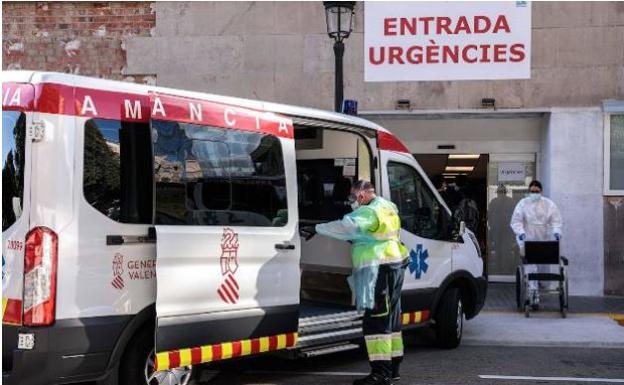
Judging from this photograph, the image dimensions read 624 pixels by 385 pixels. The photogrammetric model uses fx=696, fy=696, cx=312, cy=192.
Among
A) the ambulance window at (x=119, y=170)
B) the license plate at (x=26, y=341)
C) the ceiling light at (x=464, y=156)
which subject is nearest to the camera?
the license plate at (x=26, y=341)

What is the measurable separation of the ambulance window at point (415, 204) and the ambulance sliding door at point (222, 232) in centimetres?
157

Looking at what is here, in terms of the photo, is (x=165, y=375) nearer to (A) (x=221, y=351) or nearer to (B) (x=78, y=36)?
(A) (x=221, y=351)

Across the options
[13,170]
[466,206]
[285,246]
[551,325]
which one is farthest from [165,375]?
[466,206]

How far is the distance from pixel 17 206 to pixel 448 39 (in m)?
8.66

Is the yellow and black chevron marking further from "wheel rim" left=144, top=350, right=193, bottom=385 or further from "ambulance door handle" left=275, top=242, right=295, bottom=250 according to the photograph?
"ambulance door handle" left=275, top=242, right=295, bottom=250

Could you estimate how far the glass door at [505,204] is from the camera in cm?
1237

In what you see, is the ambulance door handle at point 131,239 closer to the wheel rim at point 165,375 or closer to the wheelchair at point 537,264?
the wheel rim at point 165,375

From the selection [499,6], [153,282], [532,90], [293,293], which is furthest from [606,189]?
[153,282]

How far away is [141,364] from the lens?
4.71 metres

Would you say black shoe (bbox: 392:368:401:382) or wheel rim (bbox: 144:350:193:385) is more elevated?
wheel rim (bbox: 144:350:193:385)

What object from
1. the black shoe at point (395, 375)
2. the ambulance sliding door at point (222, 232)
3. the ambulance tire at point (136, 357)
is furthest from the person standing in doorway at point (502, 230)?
the ambulance tire at point (136, 357)

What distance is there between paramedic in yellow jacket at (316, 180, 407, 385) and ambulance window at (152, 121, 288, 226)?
603mm

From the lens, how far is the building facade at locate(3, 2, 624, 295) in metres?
11.4

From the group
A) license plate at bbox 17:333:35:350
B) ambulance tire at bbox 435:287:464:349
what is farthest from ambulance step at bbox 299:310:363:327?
license plate at bbox 17:333:35:350
